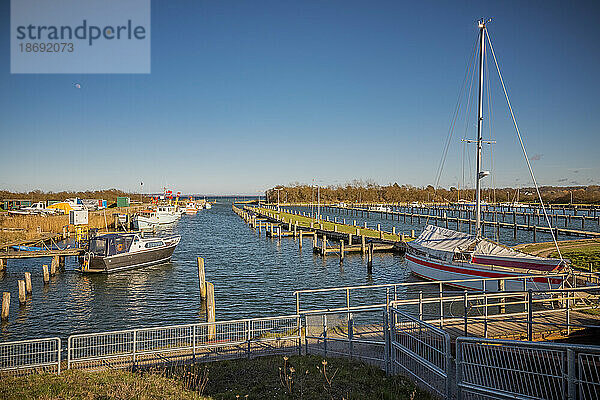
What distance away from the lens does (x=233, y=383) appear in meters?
10.4

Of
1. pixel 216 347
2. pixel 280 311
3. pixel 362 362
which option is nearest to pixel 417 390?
pixel 362 362

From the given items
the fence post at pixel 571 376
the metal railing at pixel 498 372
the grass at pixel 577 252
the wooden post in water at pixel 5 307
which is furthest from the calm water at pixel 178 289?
the fence post at pixel 571 376

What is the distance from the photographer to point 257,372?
11.0m

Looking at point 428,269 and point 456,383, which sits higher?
point 456,383

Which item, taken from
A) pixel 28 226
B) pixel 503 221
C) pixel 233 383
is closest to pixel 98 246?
pixel 233 383

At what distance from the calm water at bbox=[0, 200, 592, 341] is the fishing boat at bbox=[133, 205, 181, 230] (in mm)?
33673

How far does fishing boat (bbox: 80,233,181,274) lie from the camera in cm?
3584

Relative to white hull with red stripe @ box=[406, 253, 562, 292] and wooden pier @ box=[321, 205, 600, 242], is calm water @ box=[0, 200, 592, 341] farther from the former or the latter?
wooden pier @ box=[321, 205, 600, 242]

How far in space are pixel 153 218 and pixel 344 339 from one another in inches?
3159

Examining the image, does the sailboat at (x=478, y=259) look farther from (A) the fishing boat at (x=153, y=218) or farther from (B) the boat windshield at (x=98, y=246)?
(A) the fishing boat at (x=153, y=218)

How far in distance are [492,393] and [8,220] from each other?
71014mm

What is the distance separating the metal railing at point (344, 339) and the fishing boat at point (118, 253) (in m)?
27.0

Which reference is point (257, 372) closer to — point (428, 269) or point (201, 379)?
point (201, 379)

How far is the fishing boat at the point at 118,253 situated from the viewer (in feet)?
118
